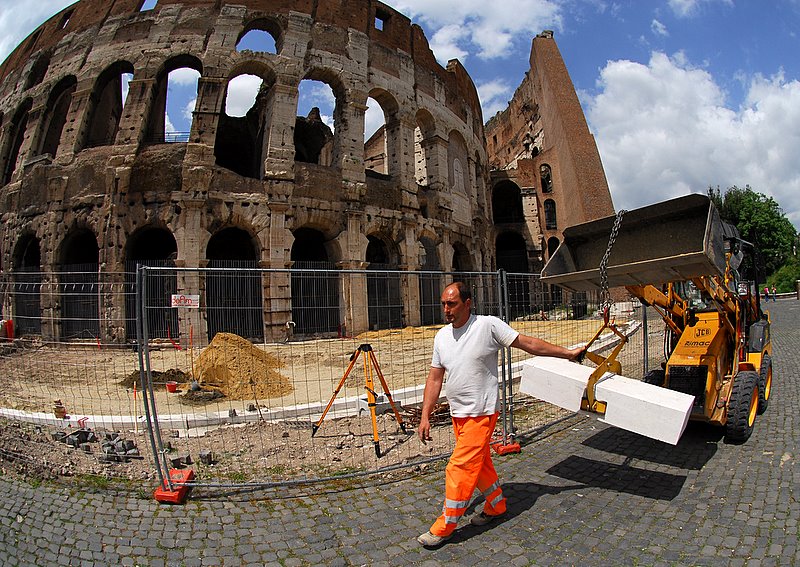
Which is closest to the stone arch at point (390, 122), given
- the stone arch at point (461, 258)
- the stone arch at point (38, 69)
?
the stone arch at point (461, 258)

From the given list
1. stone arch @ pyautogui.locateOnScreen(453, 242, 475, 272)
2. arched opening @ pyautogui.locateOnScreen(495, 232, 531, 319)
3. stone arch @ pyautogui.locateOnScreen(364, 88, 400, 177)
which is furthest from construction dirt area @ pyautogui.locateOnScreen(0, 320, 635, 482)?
arched opening @ pyautogui.locateOnScreen(495, 232, 531, 319)

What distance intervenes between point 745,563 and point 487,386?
1.66 meters

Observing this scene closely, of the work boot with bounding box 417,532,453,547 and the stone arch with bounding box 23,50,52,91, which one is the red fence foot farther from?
the stone arch with bounding box 23,50,52,91

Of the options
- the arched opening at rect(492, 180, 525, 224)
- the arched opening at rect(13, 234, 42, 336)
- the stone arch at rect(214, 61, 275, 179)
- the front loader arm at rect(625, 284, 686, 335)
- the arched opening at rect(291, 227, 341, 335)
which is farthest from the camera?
the arched opening at rect(492, 180, 525, 224)

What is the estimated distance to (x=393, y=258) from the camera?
53.8 ft

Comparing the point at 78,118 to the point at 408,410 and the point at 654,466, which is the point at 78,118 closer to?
the point at 408,410

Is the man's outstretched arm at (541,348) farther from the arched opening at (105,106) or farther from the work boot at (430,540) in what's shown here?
the arched opening at (105,106)

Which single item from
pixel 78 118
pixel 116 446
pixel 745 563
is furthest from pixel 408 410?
pixel 78 118

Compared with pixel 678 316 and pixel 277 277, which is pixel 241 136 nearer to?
pixel 277 277

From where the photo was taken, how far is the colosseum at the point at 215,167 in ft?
42.7

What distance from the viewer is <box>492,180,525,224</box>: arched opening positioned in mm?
29016

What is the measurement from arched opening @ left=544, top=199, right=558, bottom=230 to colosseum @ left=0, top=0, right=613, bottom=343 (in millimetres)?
9160

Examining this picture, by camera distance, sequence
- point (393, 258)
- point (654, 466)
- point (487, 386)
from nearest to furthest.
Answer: point (487, 386), point (654, 466), point (393, 258)

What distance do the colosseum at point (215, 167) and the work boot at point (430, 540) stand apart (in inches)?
290
